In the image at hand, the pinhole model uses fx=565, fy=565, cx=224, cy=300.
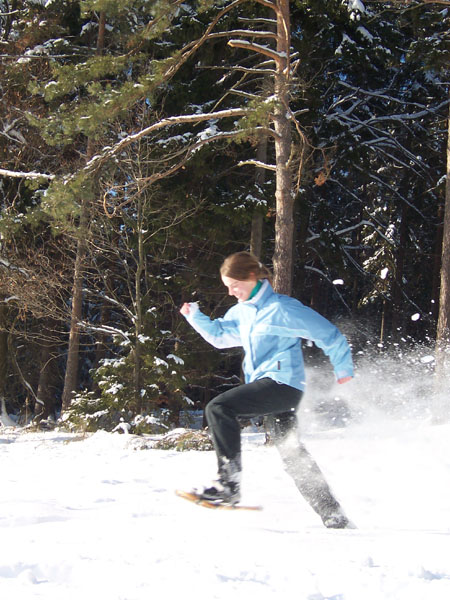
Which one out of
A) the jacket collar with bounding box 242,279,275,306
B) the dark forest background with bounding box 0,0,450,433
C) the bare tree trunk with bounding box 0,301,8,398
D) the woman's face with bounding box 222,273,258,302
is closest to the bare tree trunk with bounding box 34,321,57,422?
the dark forest background with bounding box 0,0,450,433

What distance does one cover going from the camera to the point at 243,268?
403 centimetres

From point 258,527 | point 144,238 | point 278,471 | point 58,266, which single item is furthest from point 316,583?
point 58,266

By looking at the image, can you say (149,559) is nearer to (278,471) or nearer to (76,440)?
(278,471)

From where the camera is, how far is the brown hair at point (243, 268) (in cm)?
402

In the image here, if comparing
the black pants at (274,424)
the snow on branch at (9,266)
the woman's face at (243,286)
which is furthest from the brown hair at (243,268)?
the snow on branch at (9,266)

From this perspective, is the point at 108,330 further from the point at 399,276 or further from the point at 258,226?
the point at 399,276

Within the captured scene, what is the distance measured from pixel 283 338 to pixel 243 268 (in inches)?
22.7

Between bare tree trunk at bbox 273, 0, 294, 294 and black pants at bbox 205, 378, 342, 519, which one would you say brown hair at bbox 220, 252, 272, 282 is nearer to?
black pants at bbox 205, 378, 342, 519

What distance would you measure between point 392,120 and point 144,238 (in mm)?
9498

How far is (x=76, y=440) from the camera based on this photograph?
369 inches

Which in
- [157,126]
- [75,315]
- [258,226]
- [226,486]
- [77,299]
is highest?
[157,126]

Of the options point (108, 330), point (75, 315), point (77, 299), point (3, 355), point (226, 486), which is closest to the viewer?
point (226, 486)

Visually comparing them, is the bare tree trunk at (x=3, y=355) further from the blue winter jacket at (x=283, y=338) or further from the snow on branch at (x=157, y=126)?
the blue winter jacket at (x=283, y=338)

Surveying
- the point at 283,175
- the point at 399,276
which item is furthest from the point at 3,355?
the point at 399,276
